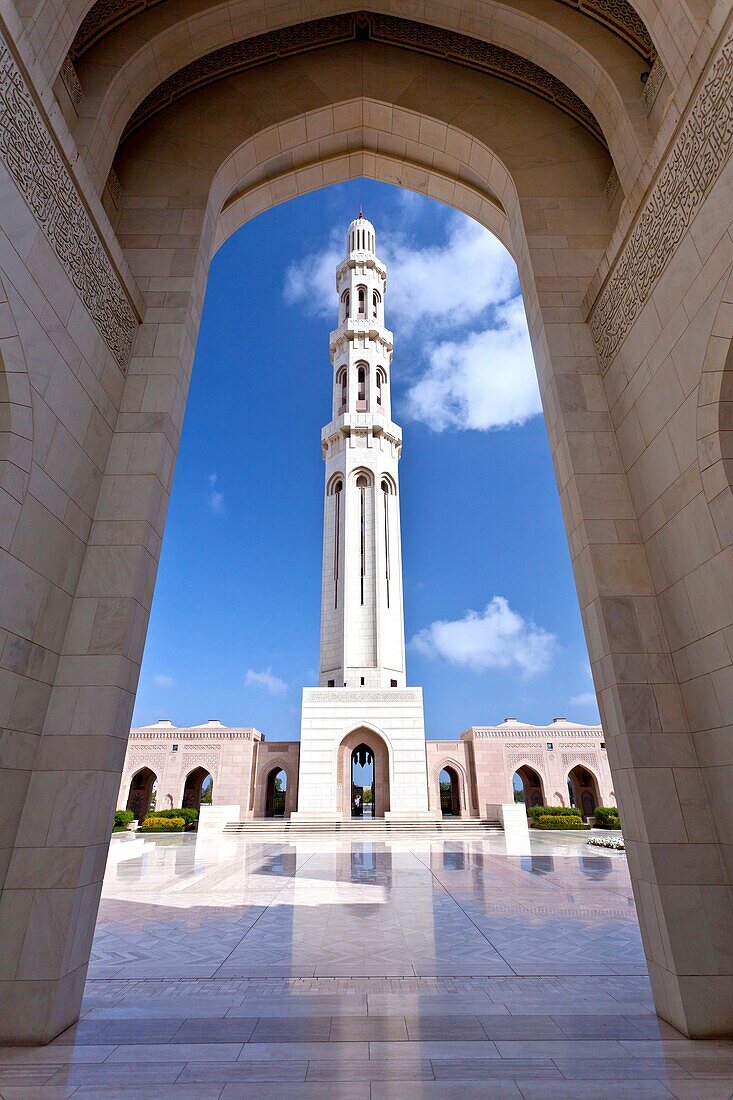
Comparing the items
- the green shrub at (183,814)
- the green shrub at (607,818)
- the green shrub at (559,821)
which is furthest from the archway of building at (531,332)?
the green shrub at (183,814)

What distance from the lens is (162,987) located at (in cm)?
390

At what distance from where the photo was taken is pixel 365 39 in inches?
253

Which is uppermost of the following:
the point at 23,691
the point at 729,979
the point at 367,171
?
the point at 367,171

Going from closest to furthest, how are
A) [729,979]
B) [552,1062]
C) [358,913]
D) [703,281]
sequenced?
[552,1062], [729,979], [703,281], [358,913]

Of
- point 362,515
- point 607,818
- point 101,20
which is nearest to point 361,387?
point 362,515

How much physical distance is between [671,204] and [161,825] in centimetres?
2365

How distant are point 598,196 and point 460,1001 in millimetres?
6509

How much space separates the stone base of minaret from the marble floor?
1327 cm

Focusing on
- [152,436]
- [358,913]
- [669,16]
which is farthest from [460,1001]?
[669,16]

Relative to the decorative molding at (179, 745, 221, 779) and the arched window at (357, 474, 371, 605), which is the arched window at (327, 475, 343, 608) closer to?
the arched window at (357, 474, 371, 605)

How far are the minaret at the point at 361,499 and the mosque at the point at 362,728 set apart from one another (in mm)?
53

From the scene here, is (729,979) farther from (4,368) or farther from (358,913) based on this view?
(4,368)

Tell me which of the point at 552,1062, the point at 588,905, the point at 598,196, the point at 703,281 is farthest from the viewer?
the point at 588,905

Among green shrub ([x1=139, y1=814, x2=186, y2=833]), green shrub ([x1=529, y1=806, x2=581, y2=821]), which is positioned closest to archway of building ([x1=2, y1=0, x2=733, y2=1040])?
green shrub ([x1=529, y1=806, x2=581, y2=821])
